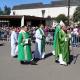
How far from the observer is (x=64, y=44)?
13.7m

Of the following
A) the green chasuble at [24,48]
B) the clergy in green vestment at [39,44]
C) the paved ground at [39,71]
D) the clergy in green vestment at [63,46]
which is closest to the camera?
the paved ground at [39,71]

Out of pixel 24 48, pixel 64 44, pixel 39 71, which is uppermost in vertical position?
pixel 64 44

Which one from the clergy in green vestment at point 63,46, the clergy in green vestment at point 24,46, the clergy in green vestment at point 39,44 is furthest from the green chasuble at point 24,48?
the clergy in green vestment at point 39,44

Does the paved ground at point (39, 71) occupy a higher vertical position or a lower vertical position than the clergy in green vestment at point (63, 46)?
lower

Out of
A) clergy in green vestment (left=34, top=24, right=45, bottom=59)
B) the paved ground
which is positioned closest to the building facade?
clergy in green vestment (left=34, top=24, right=45, bottom=59)

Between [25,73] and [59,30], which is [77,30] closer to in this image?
[59,30]

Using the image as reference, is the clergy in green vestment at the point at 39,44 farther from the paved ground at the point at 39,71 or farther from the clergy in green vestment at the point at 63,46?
the clergy in green vestment at the point at 63,46

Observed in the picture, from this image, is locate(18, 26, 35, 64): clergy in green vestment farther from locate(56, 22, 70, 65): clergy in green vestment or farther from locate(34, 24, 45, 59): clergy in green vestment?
locate(34, 24, 45, 59): clergy in green vestment

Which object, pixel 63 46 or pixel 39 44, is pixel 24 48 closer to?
pixel 63 46

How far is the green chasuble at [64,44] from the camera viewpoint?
44.7ft

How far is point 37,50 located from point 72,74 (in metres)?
4.27

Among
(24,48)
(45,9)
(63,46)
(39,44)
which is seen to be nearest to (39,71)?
(24,48)

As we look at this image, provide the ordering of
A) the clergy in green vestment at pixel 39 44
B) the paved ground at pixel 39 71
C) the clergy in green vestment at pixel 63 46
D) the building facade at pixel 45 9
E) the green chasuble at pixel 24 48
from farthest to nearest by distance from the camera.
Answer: the building facade at pixel 45 9, the clergy in green vestment at pixel 39 44, the clergy in green vestment at pixel 63 46, the green chasuble at pixel 24 48, the paved ground at pixel 39 71

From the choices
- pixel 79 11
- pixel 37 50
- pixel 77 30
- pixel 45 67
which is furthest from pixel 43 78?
pixel 79 11
